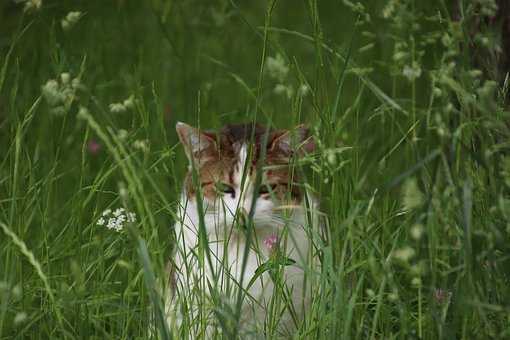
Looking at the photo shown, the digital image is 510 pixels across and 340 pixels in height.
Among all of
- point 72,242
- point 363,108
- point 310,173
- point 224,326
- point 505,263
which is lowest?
point 224,326

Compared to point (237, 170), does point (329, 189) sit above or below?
below

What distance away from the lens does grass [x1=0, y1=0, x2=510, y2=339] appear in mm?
1782

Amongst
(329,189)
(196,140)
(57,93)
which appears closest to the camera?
(57,93)

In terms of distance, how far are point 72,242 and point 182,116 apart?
1.78 metres

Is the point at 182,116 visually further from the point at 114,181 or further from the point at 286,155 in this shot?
the point at 286,155

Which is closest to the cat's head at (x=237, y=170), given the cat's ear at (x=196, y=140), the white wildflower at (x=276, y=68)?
the cat's ear at (x=196, y=140)

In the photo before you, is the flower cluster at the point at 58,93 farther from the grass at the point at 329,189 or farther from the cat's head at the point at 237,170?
the cat's head at the point at 237,170

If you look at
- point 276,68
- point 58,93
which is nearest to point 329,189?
point 276,68

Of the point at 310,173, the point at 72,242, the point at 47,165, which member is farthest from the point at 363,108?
the point at 72,242

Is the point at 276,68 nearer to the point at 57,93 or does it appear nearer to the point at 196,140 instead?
the point at 57,93

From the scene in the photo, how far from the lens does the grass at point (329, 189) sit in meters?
1.78

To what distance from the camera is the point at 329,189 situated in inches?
104

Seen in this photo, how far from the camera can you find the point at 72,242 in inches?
104

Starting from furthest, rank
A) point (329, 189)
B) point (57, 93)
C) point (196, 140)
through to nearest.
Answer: point (196, 140) < point (329, 189) < point (57, 93)
